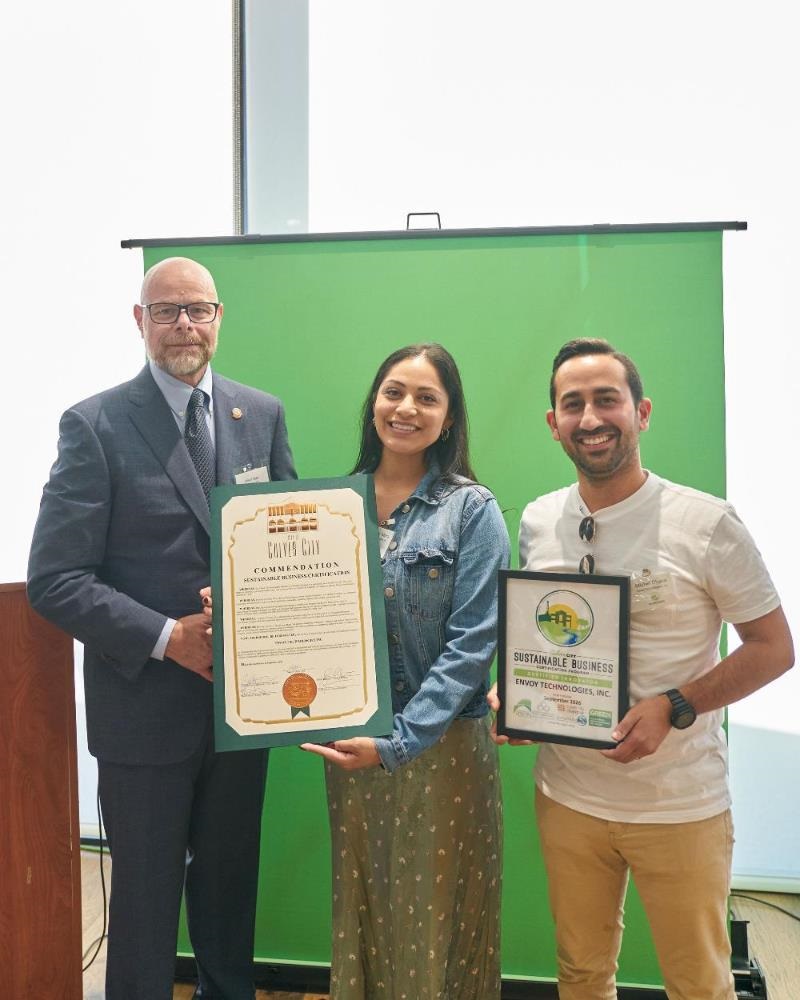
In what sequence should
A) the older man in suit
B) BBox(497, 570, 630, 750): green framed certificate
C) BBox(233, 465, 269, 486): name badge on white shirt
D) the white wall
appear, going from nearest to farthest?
1. BBox(497, 570, 630, 750): green framed certificate
2. the older man in suit
3. BBox(233, 465, 269, 486): name badge on white shirt
4. the white wall

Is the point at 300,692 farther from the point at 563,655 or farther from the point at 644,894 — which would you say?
the point at 644,894

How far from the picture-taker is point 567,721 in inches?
67.5

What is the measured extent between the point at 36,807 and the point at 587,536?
151 centimetres

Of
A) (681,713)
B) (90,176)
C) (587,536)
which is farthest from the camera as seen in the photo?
(90,176)

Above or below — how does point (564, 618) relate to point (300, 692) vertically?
above

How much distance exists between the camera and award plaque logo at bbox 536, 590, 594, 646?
1.69m

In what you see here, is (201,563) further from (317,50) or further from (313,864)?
(317,50)

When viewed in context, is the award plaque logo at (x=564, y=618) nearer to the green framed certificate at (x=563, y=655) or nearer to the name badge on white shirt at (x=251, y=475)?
the green framed certificate at (x=563, y=655)

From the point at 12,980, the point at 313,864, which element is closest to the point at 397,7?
the point at 313,864

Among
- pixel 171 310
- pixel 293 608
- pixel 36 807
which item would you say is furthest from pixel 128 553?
pixel 36 807

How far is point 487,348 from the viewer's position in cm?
254

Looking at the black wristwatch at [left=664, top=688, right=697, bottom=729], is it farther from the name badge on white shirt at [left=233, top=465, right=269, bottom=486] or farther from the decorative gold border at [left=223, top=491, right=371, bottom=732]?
the name badge on white shirt at [left=233, top=465, right=269, bottom=486]

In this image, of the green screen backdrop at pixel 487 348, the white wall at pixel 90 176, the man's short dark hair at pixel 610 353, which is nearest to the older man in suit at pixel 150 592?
the green screen backdrop at pixel 487 348

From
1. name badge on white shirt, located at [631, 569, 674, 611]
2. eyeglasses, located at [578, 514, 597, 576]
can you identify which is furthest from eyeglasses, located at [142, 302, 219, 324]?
name badge on white shirt, located at [631, 569, 674, 611]
